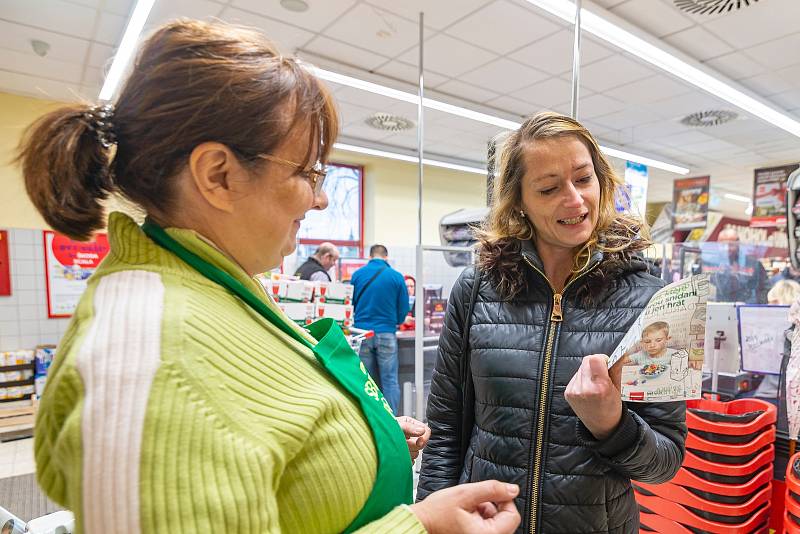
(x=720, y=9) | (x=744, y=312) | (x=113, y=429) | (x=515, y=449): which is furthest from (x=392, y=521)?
(x=720, y=9)

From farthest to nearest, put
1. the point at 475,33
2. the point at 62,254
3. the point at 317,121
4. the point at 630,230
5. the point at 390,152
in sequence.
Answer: the point at 390,152 → the point at 62,254 → the point at 475,33 → the point at 630,230 → the point at 317,121

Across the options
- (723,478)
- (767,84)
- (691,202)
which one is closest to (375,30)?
(723,478)

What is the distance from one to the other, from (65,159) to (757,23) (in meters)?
5.48

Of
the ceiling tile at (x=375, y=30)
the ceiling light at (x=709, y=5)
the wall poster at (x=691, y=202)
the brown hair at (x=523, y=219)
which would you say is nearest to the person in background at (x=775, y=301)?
the brown hair at (x=523, y=219)

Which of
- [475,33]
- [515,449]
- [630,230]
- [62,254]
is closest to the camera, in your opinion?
[515,449]

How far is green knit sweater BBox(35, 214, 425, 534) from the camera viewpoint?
48cm

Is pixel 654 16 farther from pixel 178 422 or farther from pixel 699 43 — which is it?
pixel 178 422

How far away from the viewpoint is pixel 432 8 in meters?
3.90

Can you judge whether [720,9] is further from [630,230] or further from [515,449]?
[515,449]

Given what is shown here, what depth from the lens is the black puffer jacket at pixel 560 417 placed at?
1.12 meters

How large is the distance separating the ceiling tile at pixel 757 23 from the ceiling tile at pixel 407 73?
2.60 m

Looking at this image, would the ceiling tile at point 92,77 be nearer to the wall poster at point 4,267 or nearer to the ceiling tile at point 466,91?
the wall poster at point 4,267

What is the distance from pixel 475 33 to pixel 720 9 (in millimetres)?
2017

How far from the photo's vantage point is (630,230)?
51.6 inches
